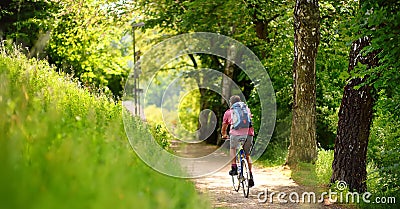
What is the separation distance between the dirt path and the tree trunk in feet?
2.51

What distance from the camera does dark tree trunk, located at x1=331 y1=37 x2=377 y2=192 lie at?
474 inches

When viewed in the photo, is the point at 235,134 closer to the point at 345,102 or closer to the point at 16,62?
the point at 345,102

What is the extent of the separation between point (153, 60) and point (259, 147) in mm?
15004

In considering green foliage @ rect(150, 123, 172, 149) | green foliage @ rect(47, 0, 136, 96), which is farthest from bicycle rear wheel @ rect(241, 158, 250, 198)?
green foliage @ rect(47, 0, 136, 96)

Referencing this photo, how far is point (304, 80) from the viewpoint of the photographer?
1691 cm

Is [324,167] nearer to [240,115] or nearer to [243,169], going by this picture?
[243,169]

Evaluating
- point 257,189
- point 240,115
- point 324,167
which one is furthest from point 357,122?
point 324,167

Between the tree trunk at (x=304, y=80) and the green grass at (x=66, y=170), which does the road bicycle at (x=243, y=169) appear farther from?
the green grass at (x=66, y=170)

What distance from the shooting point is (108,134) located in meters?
6.33

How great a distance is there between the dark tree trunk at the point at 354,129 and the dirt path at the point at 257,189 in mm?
808

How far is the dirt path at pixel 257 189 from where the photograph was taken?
11.5 meters

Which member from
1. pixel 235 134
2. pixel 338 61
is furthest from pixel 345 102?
pixel 338 61

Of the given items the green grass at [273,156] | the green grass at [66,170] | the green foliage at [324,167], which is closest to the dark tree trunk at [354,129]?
the green foliage at [324,167]

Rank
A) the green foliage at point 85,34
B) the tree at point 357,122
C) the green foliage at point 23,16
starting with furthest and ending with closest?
1. the green foliage at point 85,34
2. the green foliage at point 23,16
3. the tree at point 357,122
